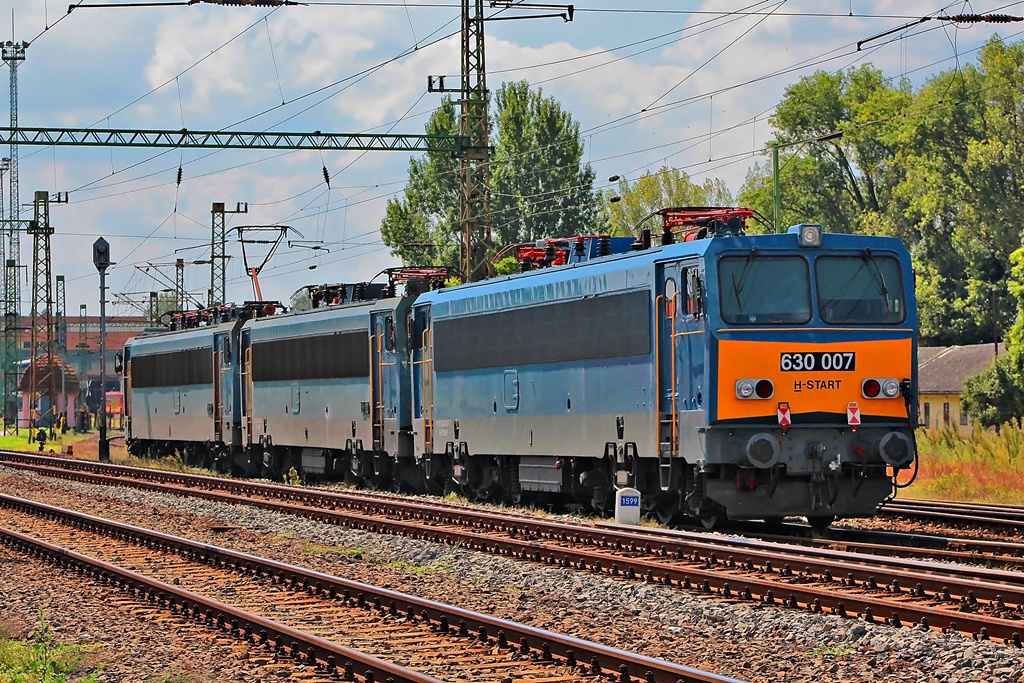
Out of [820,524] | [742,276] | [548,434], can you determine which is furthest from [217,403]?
[742,276]

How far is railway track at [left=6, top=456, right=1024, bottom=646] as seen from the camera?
468 inches

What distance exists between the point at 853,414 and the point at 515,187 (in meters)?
63.6

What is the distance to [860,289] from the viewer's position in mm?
18438

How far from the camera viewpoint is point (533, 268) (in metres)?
23.9

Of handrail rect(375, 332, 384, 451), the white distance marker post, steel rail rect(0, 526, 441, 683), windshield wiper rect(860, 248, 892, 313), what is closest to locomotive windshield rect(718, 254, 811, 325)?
windshield wiper rect(860, 248, 892, 313)

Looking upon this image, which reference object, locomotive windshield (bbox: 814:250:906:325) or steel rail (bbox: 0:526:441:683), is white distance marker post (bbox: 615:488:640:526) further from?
steel rail (bbox: 0:526:441:683)

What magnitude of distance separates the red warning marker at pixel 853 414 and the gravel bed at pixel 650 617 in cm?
437

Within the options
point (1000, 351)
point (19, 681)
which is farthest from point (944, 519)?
point (1000, 351)

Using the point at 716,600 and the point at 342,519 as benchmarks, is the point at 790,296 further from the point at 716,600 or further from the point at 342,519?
the point at 342,519

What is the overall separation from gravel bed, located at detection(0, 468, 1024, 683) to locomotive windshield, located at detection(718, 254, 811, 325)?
4106 mm

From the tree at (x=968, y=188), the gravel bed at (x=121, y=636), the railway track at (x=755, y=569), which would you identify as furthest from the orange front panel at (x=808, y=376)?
the tree at (x=968, y=188)

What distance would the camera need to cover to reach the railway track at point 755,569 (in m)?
11.9

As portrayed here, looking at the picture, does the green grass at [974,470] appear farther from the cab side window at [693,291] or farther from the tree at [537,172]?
the tree at [537,172]

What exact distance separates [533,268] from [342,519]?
5095 millimetres
